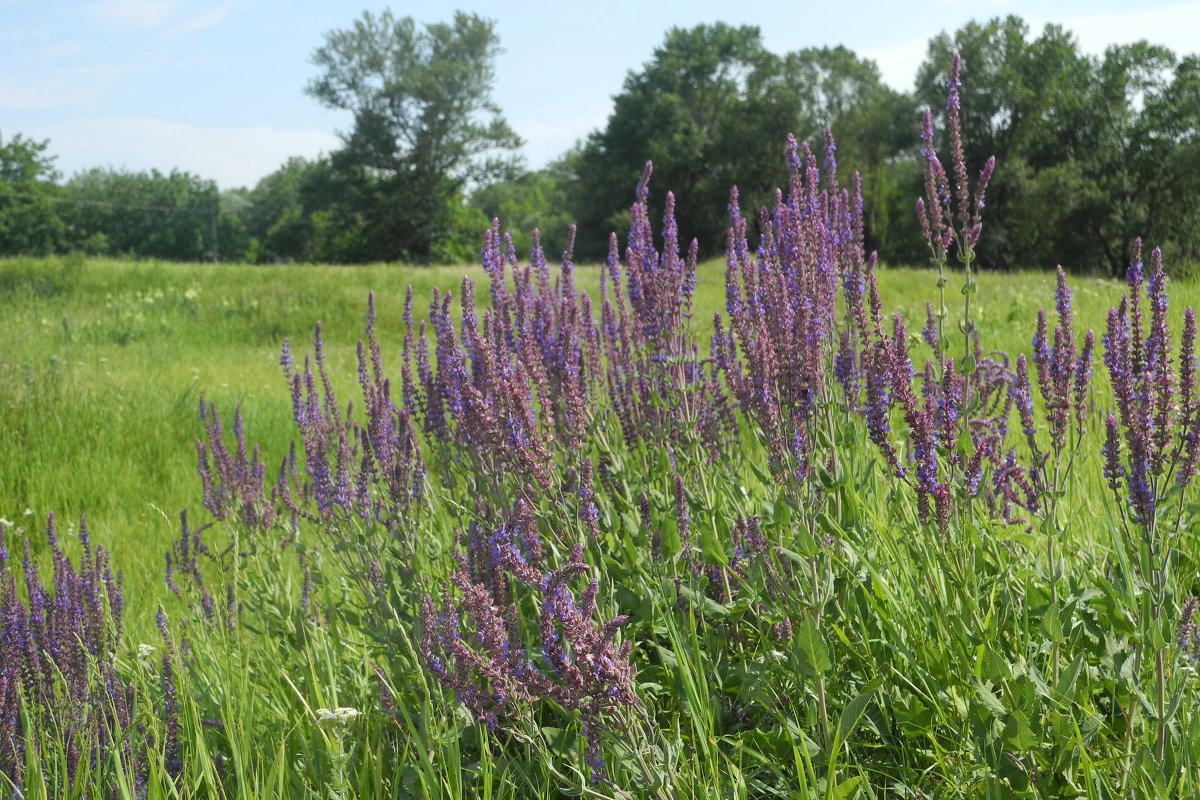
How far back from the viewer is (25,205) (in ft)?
Answer: 221

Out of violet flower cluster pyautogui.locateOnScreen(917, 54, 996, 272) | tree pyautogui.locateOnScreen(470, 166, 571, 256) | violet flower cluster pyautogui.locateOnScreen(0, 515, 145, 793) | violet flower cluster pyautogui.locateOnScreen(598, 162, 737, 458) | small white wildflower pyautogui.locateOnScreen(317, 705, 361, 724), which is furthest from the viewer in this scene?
tree pyautogui.locateOnScreen(470, 166, 571, 256)

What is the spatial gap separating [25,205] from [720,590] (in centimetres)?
7974

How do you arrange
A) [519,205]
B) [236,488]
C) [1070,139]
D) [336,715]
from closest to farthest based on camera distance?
[336,715], [236,488], [1070,139], [519,205]

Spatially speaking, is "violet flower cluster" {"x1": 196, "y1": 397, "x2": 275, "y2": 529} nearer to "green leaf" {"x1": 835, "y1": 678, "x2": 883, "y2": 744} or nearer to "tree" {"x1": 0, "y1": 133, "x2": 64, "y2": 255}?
"green leaf" {"x1": 835, "y1": 678, "x2": 883, "y2": 744}

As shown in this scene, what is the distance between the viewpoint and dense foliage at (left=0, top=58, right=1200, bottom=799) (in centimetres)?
189

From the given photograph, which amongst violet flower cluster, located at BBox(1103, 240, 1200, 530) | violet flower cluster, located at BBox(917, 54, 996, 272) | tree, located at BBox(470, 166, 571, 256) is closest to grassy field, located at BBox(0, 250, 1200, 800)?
violet flower cluster, located at BBox(1103, 240, 1200, 530)

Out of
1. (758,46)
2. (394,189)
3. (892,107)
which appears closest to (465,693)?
(892,107)

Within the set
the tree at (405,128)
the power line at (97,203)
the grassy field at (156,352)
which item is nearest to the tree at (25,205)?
the power line at (97,203)

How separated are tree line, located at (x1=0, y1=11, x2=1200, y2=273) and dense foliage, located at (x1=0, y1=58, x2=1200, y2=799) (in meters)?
32.0

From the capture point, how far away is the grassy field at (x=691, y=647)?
72.9 inches

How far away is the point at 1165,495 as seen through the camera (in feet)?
6.35

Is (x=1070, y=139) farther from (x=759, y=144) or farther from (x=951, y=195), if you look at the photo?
(x=951, y=195)

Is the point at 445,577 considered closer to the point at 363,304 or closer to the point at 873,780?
the point at 873,780

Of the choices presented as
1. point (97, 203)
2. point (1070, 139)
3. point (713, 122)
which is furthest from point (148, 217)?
point (1070, 139)
